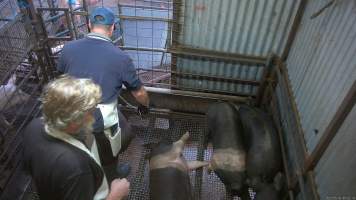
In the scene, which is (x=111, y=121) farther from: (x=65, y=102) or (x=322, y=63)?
(x=322, y=63)

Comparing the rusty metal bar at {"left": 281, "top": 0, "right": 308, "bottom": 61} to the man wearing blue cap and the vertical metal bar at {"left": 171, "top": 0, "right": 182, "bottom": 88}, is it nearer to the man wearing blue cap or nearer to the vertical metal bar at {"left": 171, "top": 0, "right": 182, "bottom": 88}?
the vertical metal bar at {"left": 171, "top": 0, "right": 182, "bottom": 88}

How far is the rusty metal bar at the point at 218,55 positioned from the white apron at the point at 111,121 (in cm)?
126

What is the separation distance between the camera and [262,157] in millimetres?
3270

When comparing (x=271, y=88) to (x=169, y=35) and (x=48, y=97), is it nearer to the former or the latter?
(x=169, y=35)

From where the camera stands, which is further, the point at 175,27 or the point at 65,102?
the point at 175,27

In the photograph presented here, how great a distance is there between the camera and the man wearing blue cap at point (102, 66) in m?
2.65

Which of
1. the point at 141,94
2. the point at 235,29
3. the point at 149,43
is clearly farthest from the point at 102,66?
the point at 149,43

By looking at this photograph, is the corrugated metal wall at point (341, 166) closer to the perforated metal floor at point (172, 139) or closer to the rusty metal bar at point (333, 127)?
the rusty metal bar at point (333, 127)

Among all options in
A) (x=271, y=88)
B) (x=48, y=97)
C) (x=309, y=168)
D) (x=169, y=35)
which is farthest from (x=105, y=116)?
(x=271, y=88)

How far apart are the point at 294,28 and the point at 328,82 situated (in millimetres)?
1003

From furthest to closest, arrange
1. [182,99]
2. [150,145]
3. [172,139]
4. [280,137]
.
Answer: [182,99] → [172,139] → [150,145] → [280,137]

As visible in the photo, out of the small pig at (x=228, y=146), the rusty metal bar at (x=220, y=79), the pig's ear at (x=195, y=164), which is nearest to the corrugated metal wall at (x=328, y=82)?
the small pig at (x=228, y=146)

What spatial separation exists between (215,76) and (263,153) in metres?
1.14

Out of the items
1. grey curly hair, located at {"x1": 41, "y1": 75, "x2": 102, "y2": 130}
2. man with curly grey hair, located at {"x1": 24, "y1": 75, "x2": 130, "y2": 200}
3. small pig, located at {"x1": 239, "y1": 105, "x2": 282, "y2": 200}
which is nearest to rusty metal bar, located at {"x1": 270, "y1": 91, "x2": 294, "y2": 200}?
small pig, located at {"x1": 239, "y1": 105, "x2": 282, "y2": 200}
